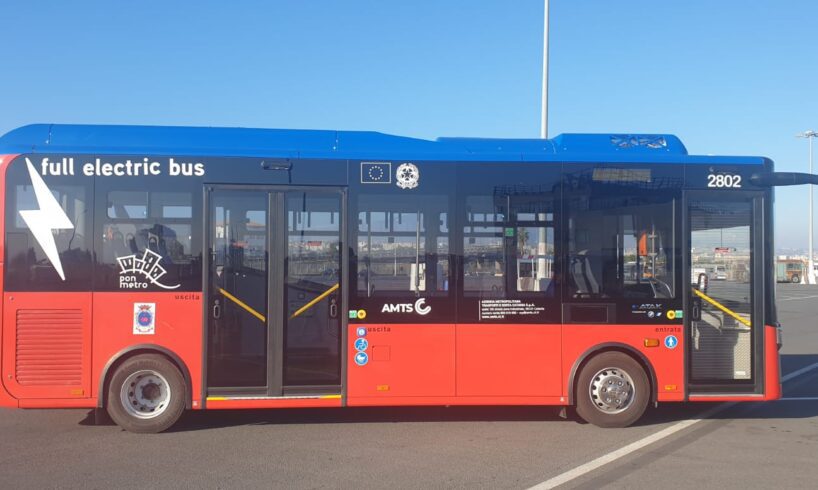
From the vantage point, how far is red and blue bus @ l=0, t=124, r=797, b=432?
277 inches

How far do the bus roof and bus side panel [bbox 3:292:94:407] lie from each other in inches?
66.2

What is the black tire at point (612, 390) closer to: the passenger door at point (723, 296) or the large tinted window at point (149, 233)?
the passenger door at point (723, 296)

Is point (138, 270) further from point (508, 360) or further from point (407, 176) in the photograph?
point (508, 360)

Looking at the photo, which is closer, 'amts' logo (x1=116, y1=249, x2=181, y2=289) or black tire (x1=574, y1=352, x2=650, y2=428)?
'amts' logo (x1=116, y1=249, x2=181, y2=289)

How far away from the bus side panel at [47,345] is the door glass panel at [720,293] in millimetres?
6915

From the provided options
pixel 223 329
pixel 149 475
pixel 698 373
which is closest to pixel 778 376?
pixel 698 373

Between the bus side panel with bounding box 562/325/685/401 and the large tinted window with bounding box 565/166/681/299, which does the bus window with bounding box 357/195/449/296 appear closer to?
the large tinted window with bounding box 565/166/681/299

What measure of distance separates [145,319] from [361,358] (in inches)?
95.3

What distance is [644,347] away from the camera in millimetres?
7461

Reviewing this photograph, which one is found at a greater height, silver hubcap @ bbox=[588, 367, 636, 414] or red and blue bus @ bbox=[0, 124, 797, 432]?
red and blue bus @ bbox=[0, 124, 797, 432]

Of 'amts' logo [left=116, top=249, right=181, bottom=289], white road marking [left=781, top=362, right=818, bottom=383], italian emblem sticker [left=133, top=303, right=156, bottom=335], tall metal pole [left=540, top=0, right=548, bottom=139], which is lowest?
white road marking [left=781, top=362, right=818, bottom=383]

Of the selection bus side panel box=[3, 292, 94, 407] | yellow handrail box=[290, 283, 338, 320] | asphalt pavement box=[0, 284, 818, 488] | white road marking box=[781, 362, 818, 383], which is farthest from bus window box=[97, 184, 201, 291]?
white road marking box=[781, 362, 818, 383]

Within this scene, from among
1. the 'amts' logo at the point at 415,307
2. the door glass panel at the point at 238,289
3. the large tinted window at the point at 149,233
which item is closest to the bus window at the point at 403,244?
the 'amts' logo at the point at 415,307

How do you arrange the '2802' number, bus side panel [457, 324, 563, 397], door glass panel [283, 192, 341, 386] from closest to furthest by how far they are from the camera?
1. door glass panel [283, 192, 341, 386]
2. bus side panel [457, 324, 563, 397]
3. the '2802' number
